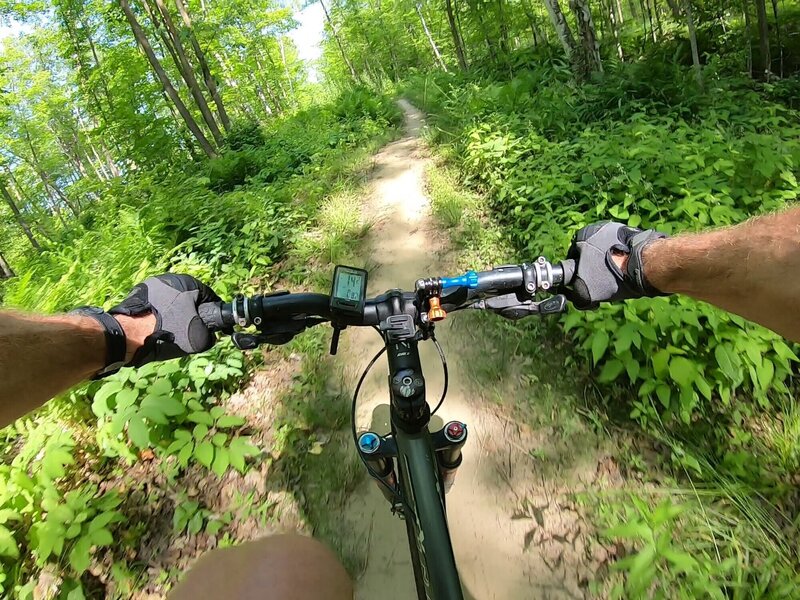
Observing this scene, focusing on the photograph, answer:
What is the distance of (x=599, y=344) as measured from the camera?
8.51 ft

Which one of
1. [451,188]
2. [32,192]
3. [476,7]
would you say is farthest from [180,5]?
[32,192]

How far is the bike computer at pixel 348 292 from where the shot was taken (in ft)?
4.47

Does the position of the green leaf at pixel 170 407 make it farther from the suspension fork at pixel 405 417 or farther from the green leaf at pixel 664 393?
the green leaf at pixel 664 393

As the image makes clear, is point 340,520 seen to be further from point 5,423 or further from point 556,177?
point 556,177

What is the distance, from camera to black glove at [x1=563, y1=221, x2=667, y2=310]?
1.30 meters

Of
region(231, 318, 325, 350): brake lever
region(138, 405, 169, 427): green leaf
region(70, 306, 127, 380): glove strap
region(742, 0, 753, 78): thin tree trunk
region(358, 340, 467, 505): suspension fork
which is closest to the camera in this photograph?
region(70, 306, 127, 380): glove strap

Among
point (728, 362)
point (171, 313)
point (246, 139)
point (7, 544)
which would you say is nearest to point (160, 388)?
point (7, 544)

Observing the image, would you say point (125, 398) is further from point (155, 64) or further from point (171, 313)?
point (155, 64)

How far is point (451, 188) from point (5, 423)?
16.4 feet

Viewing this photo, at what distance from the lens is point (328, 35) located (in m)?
29.7

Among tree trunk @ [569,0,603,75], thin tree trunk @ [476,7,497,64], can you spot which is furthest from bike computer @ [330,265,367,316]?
thin tree trunk @ [476,7,497,64]

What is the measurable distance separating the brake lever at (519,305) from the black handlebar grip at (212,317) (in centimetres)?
88

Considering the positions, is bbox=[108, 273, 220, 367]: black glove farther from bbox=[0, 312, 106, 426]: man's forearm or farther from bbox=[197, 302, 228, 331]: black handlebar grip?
bbox=[0, 312, 106, 426]: man's forearm

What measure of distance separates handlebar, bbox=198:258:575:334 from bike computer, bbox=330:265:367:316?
3 cm
